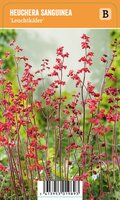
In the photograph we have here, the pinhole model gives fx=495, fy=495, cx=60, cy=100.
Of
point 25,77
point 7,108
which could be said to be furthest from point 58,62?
point 7,108

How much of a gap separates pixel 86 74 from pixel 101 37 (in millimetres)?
320

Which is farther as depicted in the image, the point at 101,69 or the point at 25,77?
the point at 101,69

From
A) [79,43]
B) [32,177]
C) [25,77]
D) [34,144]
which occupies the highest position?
[79,43]

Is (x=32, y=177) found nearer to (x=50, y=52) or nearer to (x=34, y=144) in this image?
(x=34, y=144)

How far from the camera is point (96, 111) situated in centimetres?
364

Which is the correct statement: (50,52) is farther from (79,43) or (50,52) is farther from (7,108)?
(7,108)

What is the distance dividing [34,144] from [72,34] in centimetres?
87

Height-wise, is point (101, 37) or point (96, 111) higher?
point (101, 37)
